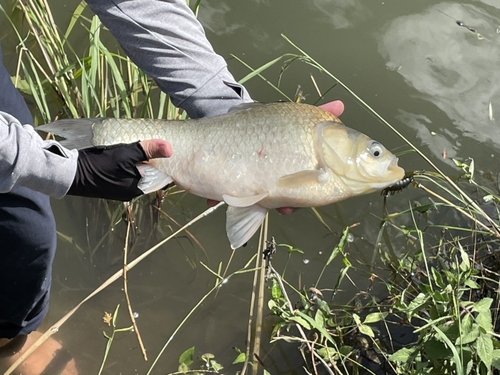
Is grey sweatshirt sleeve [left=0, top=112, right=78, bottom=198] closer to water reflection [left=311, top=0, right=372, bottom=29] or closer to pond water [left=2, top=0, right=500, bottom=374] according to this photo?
pond water [left=2, top=0, right=500, bottom=374]

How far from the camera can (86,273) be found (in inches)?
103

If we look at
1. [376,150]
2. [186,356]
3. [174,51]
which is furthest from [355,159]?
[186,356]

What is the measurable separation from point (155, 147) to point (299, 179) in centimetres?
48

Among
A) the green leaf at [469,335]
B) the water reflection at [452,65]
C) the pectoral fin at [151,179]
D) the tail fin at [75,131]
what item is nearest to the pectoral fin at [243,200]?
the pectoral fin at [151,179]

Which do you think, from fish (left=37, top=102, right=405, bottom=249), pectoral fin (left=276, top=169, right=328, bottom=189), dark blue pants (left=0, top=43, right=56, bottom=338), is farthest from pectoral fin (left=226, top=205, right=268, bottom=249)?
dark blue pants (left=0, top=43, right=56, bottom=338)

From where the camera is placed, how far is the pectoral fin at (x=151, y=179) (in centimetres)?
189

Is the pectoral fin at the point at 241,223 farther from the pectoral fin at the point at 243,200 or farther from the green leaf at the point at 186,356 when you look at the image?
the green leaf at the point at 186,356

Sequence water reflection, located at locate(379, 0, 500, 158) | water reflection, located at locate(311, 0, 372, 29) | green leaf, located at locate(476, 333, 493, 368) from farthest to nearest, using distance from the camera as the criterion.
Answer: water reflection, located at locate(311, 0, 372, 29) < water reflection, located at locate(379, 0, 500, 158) < green leaf, located at locate(476, 333, 493, 368)

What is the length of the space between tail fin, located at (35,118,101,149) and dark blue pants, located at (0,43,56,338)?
18 centimetres

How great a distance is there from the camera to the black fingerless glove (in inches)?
71.5

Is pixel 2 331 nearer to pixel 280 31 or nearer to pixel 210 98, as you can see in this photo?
pixel 210 98

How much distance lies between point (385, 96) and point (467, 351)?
193cm

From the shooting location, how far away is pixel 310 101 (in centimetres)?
311

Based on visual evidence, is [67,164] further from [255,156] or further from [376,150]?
[376,150]
